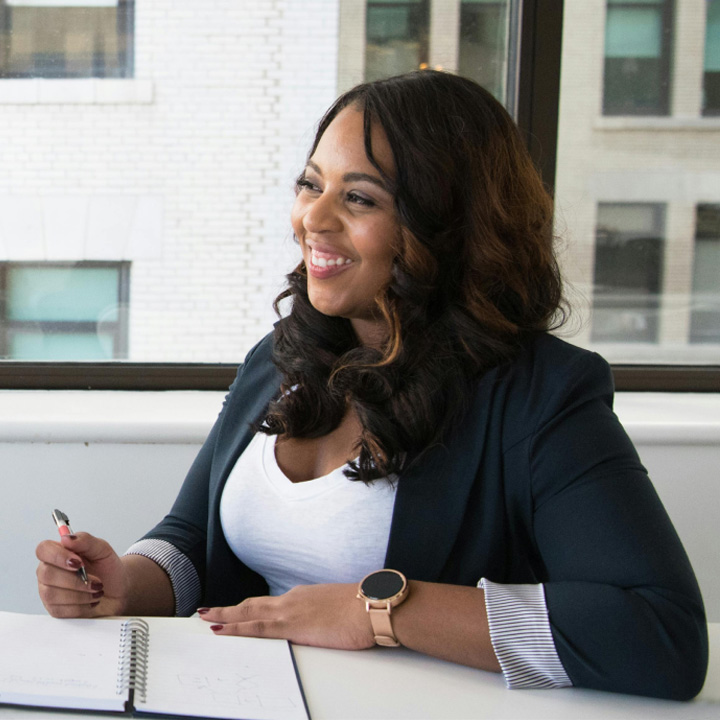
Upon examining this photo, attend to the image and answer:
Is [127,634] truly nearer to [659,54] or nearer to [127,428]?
[127,428]

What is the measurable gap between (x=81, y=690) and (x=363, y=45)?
190 cm

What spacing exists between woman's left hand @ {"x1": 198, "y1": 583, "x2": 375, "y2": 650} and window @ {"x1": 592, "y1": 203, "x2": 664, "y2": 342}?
164cm

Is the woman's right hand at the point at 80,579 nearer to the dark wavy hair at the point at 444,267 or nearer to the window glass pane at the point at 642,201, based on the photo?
the dark wavy hair at the point at 444,267

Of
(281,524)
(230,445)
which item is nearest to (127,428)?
(230,445)

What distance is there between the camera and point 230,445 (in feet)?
4.55

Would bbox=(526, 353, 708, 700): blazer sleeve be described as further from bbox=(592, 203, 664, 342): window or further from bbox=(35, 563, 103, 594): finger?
bbox=(592, 203, 664, 342): window

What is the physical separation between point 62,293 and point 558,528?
1.70 m

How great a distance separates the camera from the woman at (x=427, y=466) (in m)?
0.94

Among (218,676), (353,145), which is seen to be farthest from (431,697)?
(353,145)

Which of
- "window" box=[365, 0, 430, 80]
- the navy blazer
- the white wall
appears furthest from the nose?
"window" box=[365, 0, 430, 80]

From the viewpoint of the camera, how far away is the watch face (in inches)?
38.7

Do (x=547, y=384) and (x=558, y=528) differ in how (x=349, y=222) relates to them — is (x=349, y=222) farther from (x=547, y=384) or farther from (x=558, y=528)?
(x=558, y=528)

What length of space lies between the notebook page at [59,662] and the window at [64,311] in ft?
4.55

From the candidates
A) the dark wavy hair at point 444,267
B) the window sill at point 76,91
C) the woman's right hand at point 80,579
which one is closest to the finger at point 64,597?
the woman's right hand at point 80,579
